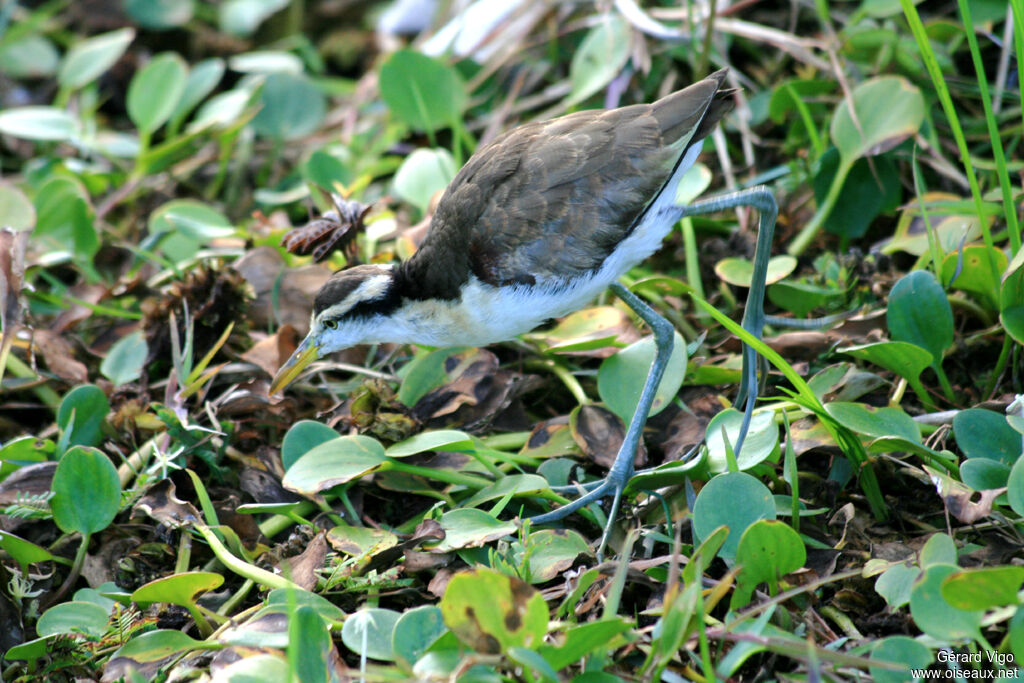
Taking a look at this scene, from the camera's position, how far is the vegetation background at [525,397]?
2879 millimetres

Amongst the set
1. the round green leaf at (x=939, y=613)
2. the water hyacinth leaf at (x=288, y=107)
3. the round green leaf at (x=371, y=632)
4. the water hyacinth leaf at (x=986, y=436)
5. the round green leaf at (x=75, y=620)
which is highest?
the water hyacinth leaf at (x=288, y=107)

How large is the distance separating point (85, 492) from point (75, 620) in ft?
1.64

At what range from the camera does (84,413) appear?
399cm

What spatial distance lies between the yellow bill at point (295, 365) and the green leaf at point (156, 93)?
2.47 meters

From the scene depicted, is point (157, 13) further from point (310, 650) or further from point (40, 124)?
point (310, 650)

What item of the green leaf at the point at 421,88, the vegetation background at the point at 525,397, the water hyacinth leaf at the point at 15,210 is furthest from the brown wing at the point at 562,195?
the water hyacinth leaf at the point at 15,210

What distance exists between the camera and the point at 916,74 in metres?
4.96

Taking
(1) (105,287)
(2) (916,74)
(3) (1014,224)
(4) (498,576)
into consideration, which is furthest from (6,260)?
(2) (916,74)

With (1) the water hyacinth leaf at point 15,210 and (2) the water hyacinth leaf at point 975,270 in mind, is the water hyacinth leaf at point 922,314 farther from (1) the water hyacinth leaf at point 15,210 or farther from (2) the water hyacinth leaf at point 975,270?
(1) the water hyacinth leaf at point 15,210

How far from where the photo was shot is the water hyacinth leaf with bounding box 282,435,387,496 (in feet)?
11.0

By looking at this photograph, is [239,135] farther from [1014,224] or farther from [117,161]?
[1014,224]

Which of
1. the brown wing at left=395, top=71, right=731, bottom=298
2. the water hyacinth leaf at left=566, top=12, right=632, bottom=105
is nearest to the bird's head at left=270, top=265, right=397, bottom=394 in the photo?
the brown wing at left=395, top=71, right=731, bottom=298

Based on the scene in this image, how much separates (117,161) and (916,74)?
4.85 meters

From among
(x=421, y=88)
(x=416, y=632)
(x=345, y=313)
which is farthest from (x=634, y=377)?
(x=421, y=88)
